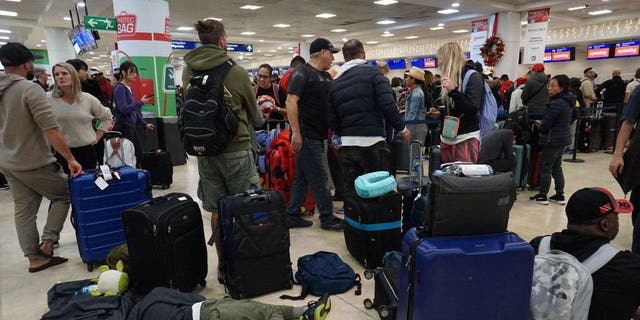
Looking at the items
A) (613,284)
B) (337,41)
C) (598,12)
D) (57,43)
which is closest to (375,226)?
(613,284)

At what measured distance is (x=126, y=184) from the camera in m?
2.94

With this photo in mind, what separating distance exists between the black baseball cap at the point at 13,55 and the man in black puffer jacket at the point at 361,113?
217cm

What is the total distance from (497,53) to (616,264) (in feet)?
34.7

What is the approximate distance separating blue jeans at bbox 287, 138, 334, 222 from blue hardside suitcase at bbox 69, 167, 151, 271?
1.27m

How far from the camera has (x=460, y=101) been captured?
3113 mm

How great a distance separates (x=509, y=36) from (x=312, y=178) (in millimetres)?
9918

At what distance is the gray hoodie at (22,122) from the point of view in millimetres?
2588

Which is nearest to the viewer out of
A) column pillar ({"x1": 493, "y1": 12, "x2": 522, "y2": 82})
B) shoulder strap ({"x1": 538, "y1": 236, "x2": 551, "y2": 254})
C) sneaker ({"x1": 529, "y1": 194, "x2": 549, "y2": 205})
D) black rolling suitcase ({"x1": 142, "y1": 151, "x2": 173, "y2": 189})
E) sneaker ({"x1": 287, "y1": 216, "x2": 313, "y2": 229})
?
shoulder strap ({"x1": 538, "y1": 236, "x2": 551, "y2": 254})

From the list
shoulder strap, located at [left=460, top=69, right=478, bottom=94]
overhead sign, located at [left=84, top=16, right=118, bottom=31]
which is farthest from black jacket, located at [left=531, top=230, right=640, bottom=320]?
overhead sign, located at [left=84, top=16, right=118, bottom=31]

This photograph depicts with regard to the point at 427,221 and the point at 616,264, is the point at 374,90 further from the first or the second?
the point at 616,264

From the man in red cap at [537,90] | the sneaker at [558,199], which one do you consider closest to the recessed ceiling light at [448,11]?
the man in red cap at [537,90]

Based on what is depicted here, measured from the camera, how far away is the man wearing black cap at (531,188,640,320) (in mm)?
1575

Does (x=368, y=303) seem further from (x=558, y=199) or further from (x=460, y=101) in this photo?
(x=558, y=199)

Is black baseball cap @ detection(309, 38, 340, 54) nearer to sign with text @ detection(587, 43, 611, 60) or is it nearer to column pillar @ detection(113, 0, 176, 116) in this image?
column pillar @ detection(113, 0, 176, 116)
